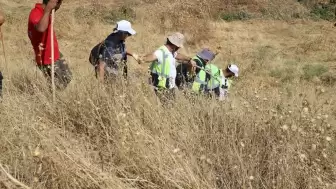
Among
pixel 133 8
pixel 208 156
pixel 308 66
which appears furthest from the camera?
pixel 133 8

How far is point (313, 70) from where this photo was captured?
10.8 meters

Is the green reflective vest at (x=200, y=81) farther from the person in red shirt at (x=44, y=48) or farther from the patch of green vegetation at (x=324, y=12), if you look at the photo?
the patch of green vegetation at (x=324, y=12)

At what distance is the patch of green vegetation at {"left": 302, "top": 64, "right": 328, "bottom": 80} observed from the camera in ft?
34.4

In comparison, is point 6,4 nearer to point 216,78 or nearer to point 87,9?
point 87,9

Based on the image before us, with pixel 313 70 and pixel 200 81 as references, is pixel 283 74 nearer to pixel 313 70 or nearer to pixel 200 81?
pixel 313 70

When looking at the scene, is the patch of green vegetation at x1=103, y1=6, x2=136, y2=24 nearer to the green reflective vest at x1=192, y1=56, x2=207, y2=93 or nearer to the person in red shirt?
the green reflective vest at x1=192, y1=56, x2=207, y2=93

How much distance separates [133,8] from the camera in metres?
16.9

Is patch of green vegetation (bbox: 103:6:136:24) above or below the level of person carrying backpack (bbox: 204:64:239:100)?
below

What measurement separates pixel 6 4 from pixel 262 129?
15.8 m

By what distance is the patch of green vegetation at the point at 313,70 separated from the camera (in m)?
10.5

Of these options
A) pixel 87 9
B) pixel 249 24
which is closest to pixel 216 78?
pixel 249 24

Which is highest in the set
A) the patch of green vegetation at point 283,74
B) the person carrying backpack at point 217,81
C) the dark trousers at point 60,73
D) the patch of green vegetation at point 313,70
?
the dark trousers at point 60,73

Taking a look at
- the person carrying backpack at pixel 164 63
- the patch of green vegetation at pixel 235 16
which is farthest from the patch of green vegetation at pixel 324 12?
the person carrying backpack at pixel 164 63

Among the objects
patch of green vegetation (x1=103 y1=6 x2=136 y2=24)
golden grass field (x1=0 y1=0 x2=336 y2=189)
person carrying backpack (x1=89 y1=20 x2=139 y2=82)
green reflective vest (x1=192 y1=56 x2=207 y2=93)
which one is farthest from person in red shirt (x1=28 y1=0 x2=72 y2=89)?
patch of green vegetation (x1=103 y1=6 x2=136 y2=24)
